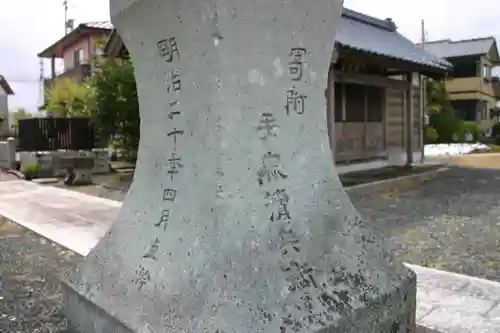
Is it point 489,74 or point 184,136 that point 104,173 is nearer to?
point 184,136

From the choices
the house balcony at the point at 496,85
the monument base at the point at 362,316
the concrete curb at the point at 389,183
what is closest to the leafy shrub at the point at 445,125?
the house balcony at the point at 496,85

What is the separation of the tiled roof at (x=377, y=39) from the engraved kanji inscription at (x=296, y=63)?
7.39 meters

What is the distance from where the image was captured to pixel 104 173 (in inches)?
587

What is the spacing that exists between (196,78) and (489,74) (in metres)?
35.8

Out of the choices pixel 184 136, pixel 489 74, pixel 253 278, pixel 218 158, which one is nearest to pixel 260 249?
pixel 253 278

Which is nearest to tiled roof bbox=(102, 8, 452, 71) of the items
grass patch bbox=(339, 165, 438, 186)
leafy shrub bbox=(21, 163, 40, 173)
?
grass patch bbox=(339, 165, 438, 186)

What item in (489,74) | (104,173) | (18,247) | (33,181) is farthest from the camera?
(489,74)

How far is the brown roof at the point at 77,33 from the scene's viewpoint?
86.0ft

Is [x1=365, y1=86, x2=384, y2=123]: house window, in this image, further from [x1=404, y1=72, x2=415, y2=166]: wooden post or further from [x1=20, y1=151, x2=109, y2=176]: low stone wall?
[x1=20, y1=151, x2=109, y2=176]: low stone wall

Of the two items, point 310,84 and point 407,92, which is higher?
point 407,92

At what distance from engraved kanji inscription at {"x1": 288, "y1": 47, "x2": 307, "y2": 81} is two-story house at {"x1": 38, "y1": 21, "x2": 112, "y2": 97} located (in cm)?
2308

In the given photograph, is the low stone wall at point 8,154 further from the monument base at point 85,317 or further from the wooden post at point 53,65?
the wooden post at point 53,65

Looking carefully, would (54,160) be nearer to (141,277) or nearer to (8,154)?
(8,154)

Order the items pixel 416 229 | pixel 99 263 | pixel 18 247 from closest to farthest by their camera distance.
Answer: pixel 99 263, pixel 18 247, pixel 416 229
